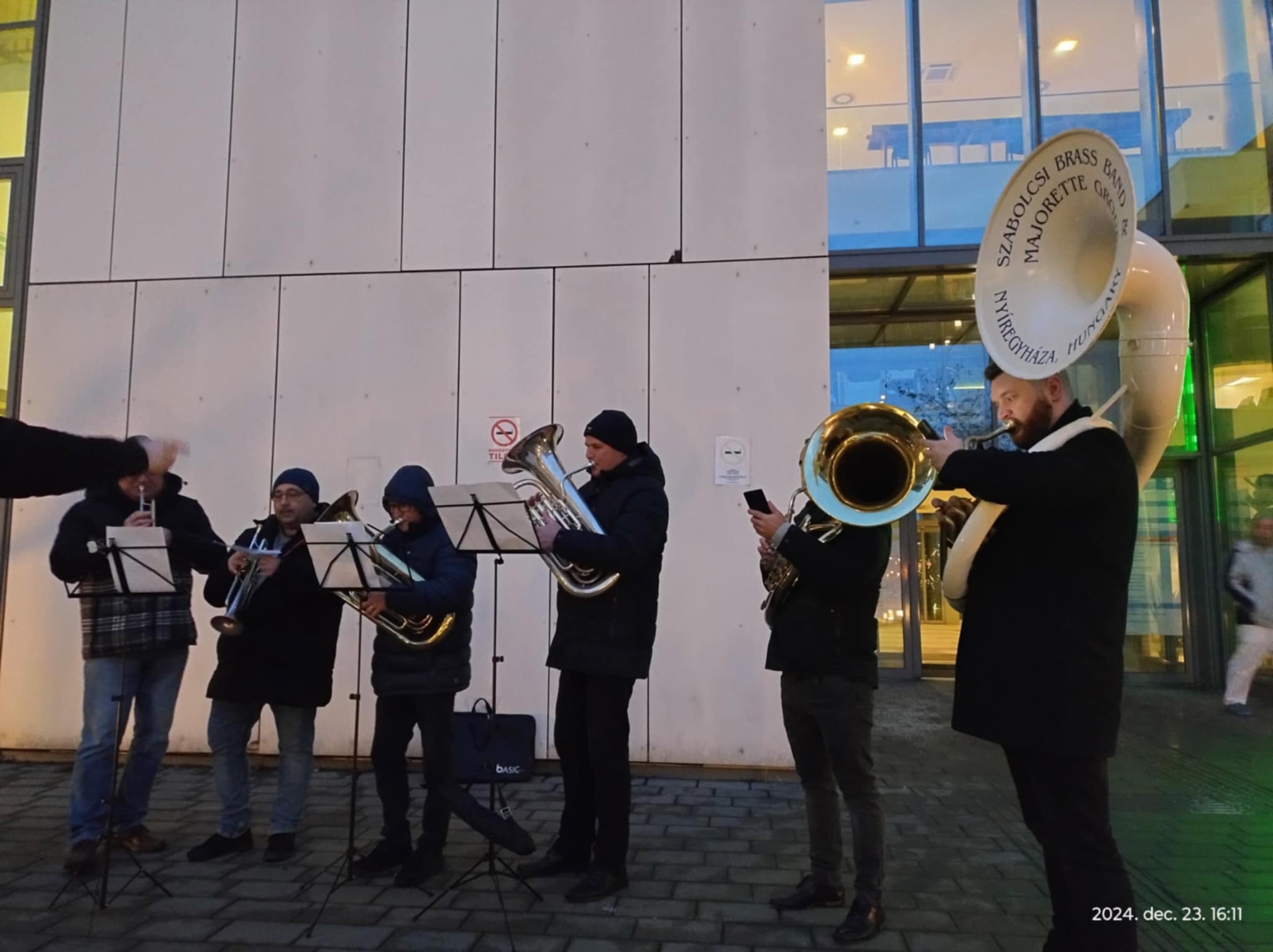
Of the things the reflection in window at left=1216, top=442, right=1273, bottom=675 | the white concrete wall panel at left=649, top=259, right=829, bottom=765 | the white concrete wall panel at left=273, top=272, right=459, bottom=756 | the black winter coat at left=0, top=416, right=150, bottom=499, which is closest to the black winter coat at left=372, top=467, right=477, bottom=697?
the black winter coat at left=0, top=416, right=150, bottom=499

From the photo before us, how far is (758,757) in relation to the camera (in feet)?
18.5

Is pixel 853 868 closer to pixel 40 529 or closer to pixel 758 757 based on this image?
pixel 758 757

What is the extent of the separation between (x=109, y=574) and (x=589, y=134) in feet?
13.2

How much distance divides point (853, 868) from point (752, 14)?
5321 millimetres

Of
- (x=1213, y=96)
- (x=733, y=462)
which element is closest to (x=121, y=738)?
(x=733, y=462)

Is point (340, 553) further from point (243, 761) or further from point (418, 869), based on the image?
point (243, 761)

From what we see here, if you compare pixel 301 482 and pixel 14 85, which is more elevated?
pixel 14 85

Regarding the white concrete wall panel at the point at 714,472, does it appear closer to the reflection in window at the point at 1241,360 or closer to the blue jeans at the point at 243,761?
the blue jeans at the point at 243,761

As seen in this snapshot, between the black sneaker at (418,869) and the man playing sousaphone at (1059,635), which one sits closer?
the man playing sousaphone at (1059,635)

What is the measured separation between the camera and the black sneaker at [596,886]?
11.9 ft

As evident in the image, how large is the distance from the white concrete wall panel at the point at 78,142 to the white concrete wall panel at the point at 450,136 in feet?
7.36

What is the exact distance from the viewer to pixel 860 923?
3281mm

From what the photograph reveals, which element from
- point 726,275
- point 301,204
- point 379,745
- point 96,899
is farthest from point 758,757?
point 301,204

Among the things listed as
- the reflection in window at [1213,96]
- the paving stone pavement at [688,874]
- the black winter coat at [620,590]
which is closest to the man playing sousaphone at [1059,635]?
the paving stone pavement at [688,874]
